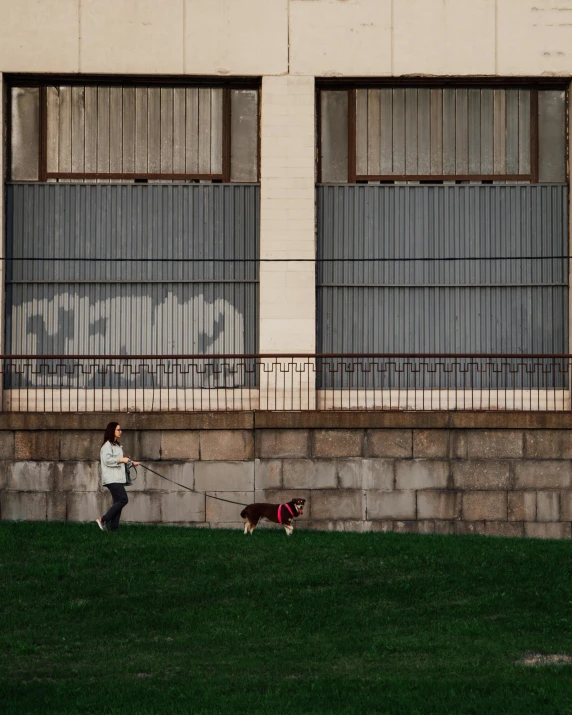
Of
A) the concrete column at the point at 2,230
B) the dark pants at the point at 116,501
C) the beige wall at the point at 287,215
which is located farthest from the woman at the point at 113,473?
the concrete column at the point at 2,230

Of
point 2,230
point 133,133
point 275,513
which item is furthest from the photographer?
point 133,133

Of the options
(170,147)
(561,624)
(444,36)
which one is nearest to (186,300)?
(170,147)

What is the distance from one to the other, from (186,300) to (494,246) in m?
5.81

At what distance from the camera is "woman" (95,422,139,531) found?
20281 millimetres

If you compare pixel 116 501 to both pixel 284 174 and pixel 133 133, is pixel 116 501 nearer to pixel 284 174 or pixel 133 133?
pixel 284 174

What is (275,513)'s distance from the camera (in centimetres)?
2014

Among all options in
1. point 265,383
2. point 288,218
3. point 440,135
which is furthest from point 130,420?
point 440,135

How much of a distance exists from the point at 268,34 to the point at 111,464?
8.84 m

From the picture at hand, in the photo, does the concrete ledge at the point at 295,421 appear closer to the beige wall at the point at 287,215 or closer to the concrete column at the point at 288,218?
the concrete column at the point at 288,218

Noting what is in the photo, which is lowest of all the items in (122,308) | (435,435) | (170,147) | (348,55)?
(435,435)

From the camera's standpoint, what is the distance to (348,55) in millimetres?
24469

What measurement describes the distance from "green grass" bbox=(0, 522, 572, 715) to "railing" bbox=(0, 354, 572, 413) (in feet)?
12.1

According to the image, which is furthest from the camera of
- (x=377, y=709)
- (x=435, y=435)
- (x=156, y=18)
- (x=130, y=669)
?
(x=156, y=18)

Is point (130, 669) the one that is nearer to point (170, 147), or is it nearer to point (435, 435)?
point (435, 435)
